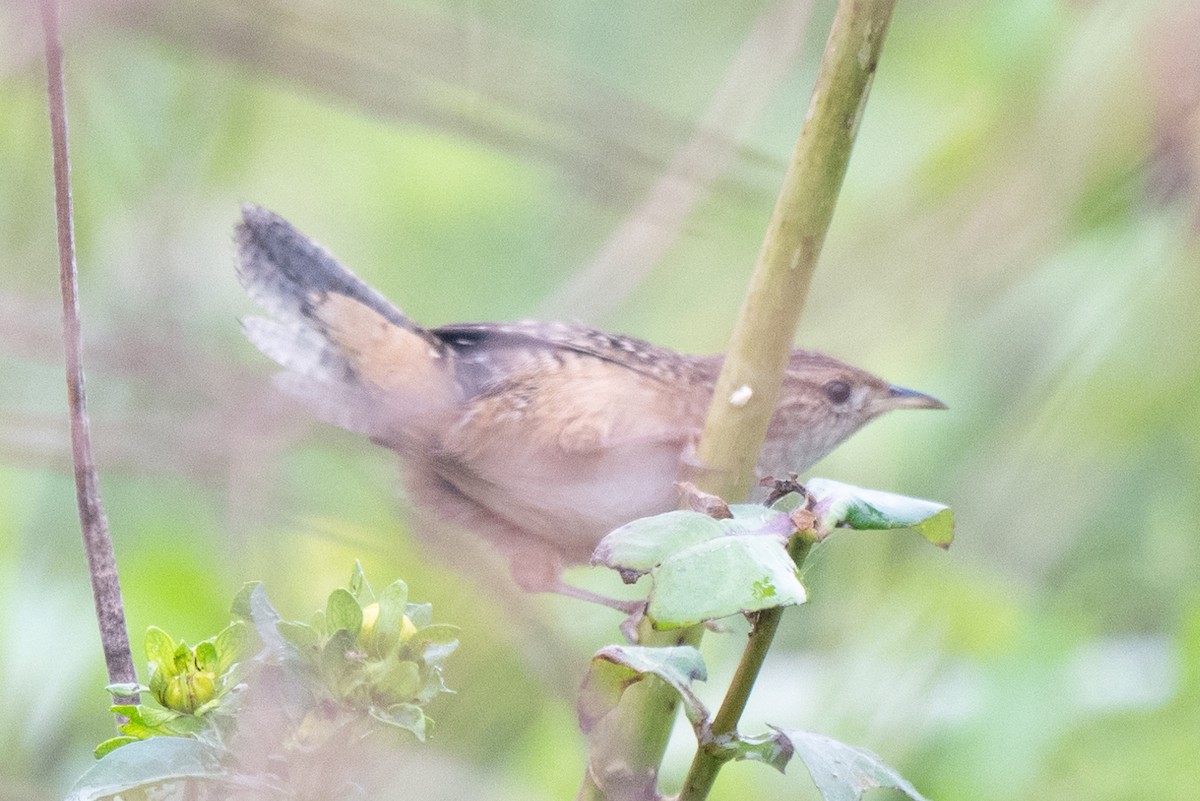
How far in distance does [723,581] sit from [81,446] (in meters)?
0.48

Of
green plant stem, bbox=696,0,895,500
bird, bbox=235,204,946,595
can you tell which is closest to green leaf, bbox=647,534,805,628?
green plant stem, bbox=696,0,895,500

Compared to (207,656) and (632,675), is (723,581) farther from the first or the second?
(207,656)

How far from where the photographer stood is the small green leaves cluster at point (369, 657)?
3.00ft

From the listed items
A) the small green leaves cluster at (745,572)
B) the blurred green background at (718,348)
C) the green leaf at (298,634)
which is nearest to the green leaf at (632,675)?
the small green leaves cluster at (745,572)

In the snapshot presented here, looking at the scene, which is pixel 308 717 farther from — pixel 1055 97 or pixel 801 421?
pixel 1055 97

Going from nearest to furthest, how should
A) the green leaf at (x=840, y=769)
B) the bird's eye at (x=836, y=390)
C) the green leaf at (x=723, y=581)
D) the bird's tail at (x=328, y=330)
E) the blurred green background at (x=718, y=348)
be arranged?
1. the green leaf at (x=723, y=581)
2. the green leaf at (x=840, y=769)
3. the blurred green background at (x=718, y=348)
4. the bird's tail at (x=328, y=330)
5. the bird's eye at (x=836, y=390)

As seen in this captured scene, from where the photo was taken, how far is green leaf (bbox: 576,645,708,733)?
0.92 meters

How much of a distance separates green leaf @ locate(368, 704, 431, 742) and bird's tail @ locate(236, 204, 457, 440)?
1.90 m

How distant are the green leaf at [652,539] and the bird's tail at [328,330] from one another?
1.89 m

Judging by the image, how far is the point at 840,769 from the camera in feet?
3.16

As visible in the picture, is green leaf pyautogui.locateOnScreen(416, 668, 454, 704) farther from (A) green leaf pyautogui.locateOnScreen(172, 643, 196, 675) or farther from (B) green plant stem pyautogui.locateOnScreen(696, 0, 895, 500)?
(B) green plant stem pyautogui.locateOnScreen(696, 0, 895, 500)

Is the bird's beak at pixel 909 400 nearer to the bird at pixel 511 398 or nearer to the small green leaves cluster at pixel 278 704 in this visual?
the bird at pixel 511 398

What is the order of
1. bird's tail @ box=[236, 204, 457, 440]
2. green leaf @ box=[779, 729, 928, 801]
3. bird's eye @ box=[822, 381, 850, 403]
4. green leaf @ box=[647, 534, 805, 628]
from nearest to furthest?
green leaf @ box=[647, 534, 805, 628] < green leaf @ box=[779, 729, 928, 801] < bird's tail @ box=[236, 204, 457, 440] < bird's eye @ box=[822, 381, 850, 403]

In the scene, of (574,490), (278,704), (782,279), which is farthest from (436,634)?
(574,490)
